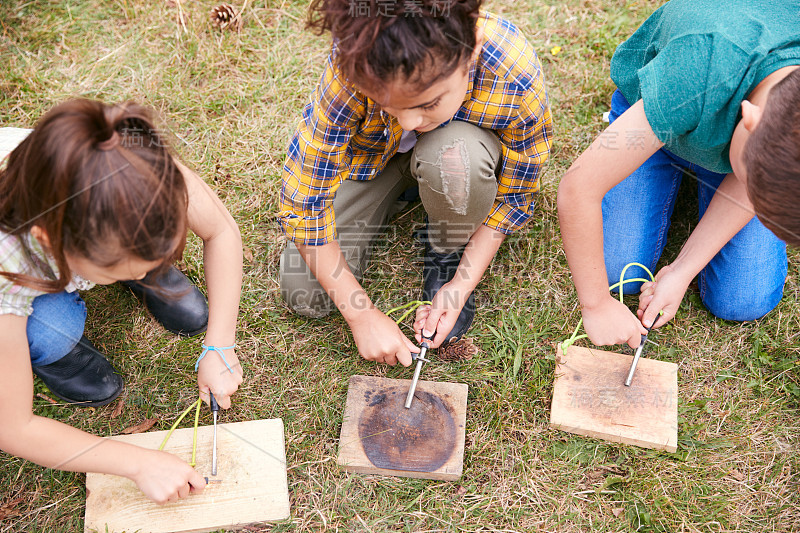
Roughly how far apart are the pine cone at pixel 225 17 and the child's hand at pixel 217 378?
1669 mm

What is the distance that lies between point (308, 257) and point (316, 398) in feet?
1.56

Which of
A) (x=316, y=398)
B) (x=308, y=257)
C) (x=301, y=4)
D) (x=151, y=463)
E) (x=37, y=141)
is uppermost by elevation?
(x=37, y=141)

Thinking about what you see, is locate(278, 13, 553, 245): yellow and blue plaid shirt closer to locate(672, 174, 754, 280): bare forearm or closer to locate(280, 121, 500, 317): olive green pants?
locate(280, 121, 500, 317): olive green pants

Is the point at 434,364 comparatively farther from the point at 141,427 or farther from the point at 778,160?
the point at 778,160

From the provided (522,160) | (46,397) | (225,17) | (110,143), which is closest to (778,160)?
(522,160)

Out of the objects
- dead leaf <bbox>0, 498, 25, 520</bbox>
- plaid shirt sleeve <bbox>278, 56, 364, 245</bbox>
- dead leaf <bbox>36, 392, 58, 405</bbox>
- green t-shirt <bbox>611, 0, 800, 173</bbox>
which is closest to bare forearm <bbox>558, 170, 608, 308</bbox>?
green t-shirt <bbox>611, 0, 800, 173</bbox>

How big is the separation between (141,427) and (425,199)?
117 centimetres

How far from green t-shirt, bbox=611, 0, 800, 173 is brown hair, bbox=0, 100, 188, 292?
4.02 ft

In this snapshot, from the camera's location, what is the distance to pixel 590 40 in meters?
2.82

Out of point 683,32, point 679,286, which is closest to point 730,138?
point 683,32

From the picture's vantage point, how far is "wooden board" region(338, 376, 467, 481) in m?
1.87

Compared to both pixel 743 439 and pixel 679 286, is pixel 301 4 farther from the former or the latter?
pixel 743 439

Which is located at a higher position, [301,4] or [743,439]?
[301,4]

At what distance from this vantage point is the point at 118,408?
6.75 feet
